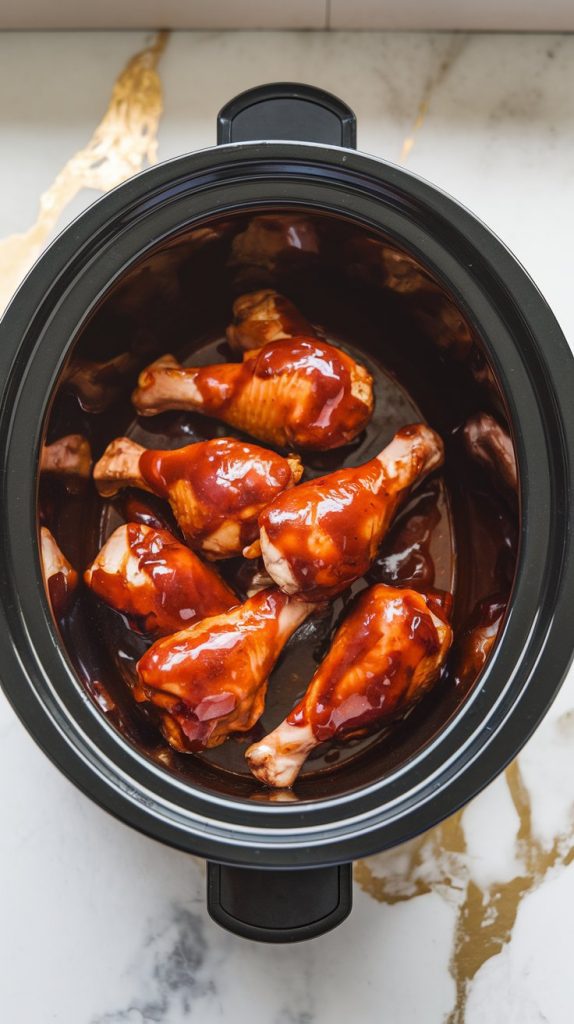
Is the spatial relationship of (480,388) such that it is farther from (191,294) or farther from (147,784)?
(147,784)

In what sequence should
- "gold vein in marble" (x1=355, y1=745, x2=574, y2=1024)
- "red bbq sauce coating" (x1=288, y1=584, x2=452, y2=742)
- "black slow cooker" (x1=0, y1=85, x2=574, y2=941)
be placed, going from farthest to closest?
"gold vein in marble" (x1=355, y1=745, x2=574, y2=1024)
"red bbq sauce coating" (x1=288, y1=584, x2=452, y2=742)
"black slow cooker" (x1=0, y1=85, x2=574, y2=941)

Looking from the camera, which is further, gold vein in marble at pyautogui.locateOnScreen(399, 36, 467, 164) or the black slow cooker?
gold vein in marble at pyautogui.locateOnScreen(399, 36, 467, 164)

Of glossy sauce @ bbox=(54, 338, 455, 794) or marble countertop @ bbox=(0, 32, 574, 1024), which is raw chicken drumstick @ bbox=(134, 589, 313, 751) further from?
marble countertop @ bbox=(0, 32, 574, 1024)

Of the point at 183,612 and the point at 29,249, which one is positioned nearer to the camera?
the point at 183,612

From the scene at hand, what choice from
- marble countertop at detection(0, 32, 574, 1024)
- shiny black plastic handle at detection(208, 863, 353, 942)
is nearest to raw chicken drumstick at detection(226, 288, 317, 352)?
marble countertop at detection(0, 32, 574, 1024)

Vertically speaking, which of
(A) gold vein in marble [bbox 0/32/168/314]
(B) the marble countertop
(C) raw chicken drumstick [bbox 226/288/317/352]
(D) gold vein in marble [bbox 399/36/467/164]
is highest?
(D) gold vein in marble [bbox 399/36/467/164]

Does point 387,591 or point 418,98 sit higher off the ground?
point 418,98

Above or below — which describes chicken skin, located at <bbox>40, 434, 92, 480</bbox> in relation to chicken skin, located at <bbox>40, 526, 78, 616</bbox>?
above

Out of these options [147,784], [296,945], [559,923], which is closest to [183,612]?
[147,784]

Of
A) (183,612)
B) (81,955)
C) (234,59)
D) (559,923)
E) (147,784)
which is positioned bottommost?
(81,955)
